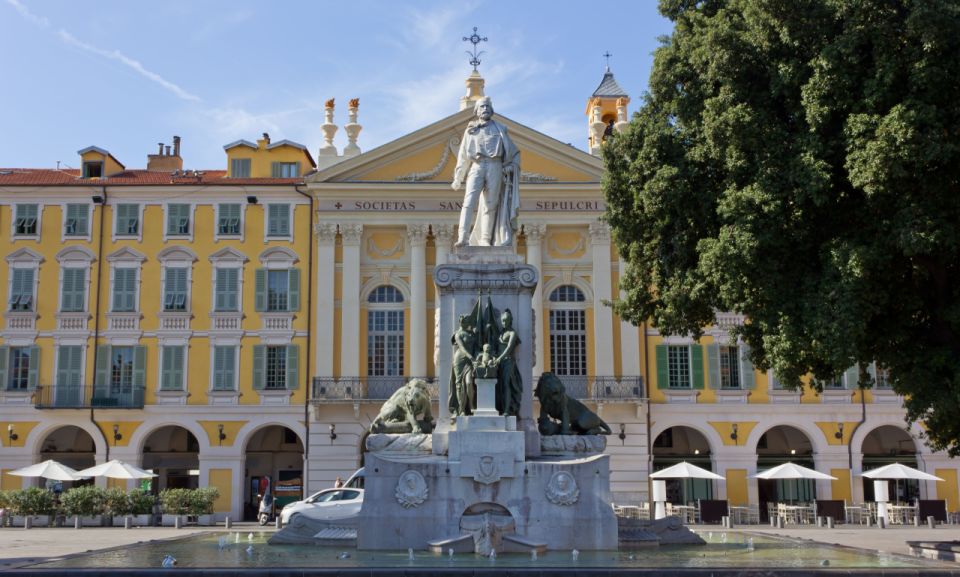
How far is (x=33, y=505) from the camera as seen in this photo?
3388 cm

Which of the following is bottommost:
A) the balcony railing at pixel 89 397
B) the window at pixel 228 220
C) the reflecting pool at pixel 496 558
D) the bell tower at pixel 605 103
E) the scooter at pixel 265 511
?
→ the scooter at pixel 265 511

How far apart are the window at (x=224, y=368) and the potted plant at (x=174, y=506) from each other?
636 cm

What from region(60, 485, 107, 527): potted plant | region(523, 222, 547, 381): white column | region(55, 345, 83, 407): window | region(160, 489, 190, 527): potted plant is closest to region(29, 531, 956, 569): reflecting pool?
region(160, 489, 190, 527): potted plant

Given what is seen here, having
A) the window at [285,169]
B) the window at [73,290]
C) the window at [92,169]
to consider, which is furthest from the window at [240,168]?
the window at [73,290]

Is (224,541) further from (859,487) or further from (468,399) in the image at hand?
(859,487)

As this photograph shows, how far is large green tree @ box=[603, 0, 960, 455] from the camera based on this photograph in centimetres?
1612

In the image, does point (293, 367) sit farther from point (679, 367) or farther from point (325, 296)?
point (679, 367)

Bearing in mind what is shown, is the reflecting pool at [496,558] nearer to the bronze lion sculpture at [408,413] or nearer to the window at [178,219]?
the bronze lion sculpture at [408,413]

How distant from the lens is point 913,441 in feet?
134

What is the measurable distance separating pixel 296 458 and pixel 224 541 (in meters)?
26.5

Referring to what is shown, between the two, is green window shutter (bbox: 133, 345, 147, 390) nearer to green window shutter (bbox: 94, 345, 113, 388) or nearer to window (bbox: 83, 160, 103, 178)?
green window shutter (bbox: 94, 345, 113, 388)

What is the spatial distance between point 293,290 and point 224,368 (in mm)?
4054

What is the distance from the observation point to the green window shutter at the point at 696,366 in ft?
134

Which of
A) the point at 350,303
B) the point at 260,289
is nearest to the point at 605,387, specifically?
the point at 350,303
